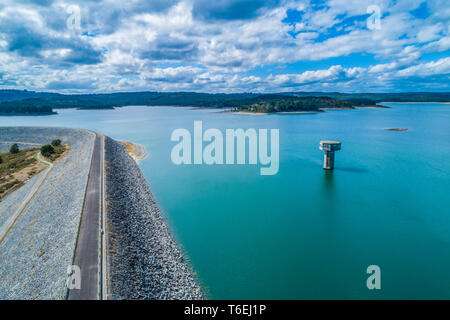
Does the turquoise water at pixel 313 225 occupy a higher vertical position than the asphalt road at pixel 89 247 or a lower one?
lower

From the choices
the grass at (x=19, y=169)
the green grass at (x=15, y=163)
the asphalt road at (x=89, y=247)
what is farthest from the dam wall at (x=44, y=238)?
the green grass at (x=15, y=163)

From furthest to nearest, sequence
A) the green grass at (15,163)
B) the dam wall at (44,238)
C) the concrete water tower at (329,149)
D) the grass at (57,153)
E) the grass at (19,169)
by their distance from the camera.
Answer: the grass at (57,153), the green grass at (15,163), the concrete water tower at (329,149), the grass at (19,169), the dam wall at (44,238)

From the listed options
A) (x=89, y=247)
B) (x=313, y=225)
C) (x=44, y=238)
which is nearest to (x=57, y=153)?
(x=44, y=238)

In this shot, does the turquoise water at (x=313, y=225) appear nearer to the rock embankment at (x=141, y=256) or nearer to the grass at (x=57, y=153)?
the rock embankment at (x=141, y=256)
